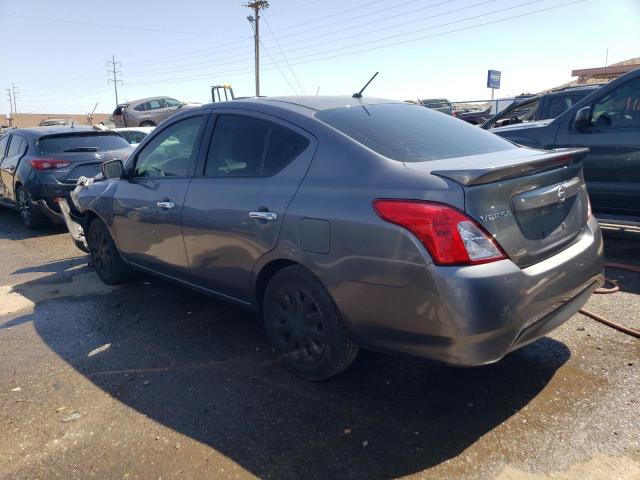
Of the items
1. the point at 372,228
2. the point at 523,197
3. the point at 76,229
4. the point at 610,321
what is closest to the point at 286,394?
the point at 372,228

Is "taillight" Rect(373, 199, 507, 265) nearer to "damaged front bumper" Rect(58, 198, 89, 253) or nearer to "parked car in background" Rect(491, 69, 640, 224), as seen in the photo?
"parked car in background" Rect(491, 69, 640, 224)

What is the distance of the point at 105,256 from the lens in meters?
5.24

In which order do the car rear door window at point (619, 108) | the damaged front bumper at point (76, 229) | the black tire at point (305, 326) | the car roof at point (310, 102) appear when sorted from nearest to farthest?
the black tire at point (305, 326)
the car roof at point (310, 102)
the car rear door window at point (619, 108)
the damaged front bumper at point (76, 229)

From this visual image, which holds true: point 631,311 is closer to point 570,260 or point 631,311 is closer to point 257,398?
point 570,260

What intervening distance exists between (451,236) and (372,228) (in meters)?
0.40

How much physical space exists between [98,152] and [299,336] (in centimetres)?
625

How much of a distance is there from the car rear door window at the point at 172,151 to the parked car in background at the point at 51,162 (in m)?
3.96

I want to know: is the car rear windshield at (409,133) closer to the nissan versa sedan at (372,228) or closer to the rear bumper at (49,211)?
the nissan versa sedan at (372,228)

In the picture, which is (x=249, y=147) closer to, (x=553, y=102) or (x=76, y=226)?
(x=76, y=226)

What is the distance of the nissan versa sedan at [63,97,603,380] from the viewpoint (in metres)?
2.44

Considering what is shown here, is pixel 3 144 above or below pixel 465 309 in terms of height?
above

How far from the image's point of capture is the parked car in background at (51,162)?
25.5 ft

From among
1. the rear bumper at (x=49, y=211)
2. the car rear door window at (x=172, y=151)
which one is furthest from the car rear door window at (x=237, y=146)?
the rear bumper at (x=49, y=211)

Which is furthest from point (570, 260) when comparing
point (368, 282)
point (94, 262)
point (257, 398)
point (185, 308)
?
point (94, 262)
